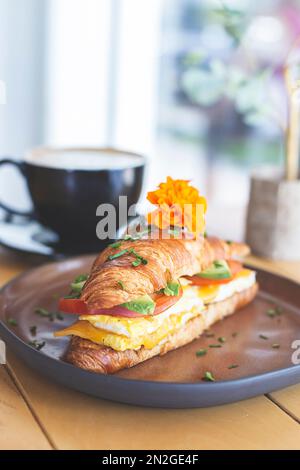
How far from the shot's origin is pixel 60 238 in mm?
1503

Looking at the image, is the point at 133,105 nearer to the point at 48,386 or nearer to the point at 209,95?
the point at 209,95

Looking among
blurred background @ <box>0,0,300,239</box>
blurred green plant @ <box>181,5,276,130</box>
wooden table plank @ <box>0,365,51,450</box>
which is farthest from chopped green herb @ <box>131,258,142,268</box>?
blurred background @ <box>0,0,300,239</box>

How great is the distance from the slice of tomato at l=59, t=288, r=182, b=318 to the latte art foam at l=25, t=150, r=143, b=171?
0.51m

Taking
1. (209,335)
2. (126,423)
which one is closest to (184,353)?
(209,335)

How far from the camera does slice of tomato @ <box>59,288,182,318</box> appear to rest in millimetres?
919

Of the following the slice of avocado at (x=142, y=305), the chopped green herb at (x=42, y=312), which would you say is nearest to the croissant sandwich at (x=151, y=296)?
the slice of avocado at (x=142, y=305)

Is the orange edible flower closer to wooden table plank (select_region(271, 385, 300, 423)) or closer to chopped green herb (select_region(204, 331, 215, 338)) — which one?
chopped green herb (select_region(204, 331, 215, 338))

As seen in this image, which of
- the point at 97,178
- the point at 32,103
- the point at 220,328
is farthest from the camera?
the point at 32,103

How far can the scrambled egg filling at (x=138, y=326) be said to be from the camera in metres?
0.92

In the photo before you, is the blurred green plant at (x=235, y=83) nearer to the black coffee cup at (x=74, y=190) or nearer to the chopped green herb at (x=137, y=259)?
the black coffee cup at (x=74, y=190)

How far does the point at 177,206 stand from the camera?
109cm

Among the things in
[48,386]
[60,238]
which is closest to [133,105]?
[60,238]

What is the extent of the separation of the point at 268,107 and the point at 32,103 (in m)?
1.70

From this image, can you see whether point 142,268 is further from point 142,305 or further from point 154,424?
point 154,424
